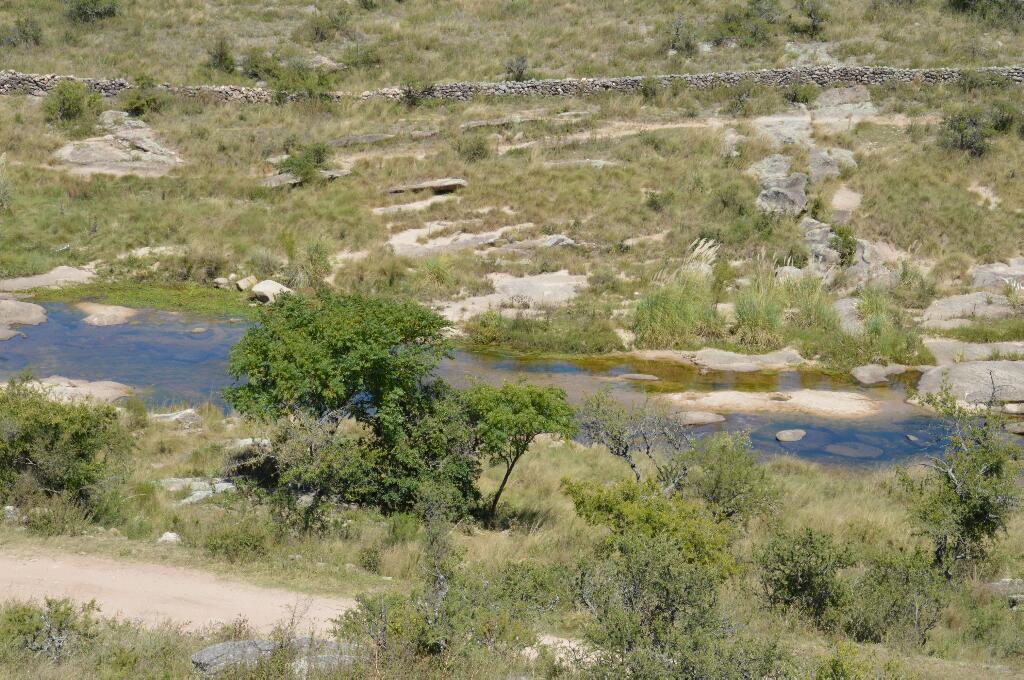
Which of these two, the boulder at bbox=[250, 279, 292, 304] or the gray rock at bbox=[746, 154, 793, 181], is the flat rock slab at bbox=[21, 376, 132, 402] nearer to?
the boulder at bbox=[250, 279, 292, 304]

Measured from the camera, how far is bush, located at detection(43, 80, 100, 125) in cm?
4278

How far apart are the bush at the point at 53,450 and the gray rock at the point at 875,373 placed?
57.6ft

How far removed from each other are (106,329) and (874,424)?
19.4m

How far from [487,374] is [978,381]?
448 inches

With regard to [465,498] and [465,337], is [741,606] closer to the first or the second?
[465,498]

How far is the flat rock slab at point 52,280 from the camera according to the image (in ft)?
96.9

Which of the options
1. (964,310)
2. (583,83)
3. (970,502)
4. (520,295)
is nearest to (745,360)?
(520,295)

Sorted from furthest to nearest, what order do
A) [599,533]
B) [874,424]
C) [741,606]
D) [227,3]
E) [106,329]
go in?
[227,3] → [106,329] → [874,424] → [599,533] → [741,606]

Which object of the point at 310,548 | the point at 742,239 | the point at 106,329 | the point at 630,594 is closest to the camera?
the point at 630,594

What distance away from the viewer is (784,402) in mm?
22578

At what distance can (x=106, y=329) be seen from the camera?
26297mm

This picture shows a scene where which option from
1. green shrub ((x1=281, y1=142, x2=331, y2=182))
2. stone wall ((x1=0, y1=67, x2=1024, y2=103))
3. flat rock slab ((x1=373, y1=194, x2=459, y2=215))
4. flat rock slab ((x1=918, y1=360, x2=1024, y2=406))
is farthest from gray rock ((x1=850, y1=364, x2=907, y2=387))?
stone wall ((x1=0, y1=67, x2=1024, y2=103))

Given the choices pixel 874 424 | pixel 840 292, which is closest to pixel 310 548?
pixel 874 424

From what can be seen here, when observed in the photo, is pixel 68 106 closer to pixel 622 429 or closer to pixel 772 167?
pixel 772 167
